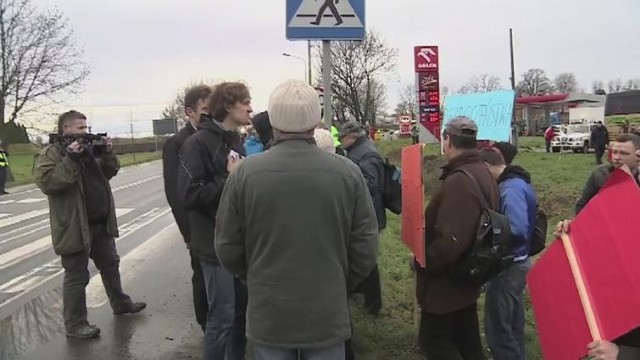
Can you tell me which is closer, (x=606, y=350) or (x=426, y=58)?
(x=606, y=350)

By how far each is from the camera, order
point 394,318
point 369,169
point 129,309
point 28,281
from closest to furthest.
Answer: point 369,169, point 394,318, point 129,309, point 28,281

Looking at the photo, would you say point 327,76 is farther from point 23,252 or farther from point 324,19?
point 23,252

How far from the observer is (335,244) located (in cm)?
280

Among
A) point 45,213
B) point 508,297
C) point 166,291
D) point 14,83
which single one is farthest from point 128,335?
point 14,83

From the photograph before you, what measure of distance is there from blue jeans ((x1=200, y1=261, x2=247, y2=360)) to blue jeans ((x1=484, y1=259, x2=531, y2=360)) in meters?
1.64

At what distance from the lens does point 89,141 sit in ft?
18.0

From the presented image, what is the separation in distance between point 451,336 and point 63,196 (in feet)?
11.1

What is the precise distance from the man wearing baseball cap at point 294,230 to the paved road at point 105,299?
9.01 ft

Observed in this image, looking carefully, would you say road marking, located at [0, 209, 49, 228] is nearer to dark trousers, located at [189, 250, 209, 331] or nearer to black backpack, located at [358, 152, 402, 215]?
black backpack, located at [358, 152, 402, 215]

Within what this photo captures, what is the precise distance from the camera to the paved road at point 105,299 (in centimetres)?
541

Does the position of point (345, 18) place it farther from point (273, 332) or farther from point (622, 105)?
point (622, 105)

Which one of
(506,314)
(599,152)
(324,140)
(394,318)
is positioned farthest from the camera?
(599,152)

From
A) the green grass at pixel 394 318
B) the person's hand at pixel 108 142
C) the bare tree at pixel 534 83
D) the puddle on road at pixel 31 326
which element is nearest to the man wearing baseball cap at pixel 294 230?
the green grass at pixel 394 318

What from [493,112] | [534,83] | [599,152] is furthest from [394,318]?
[534,83]
